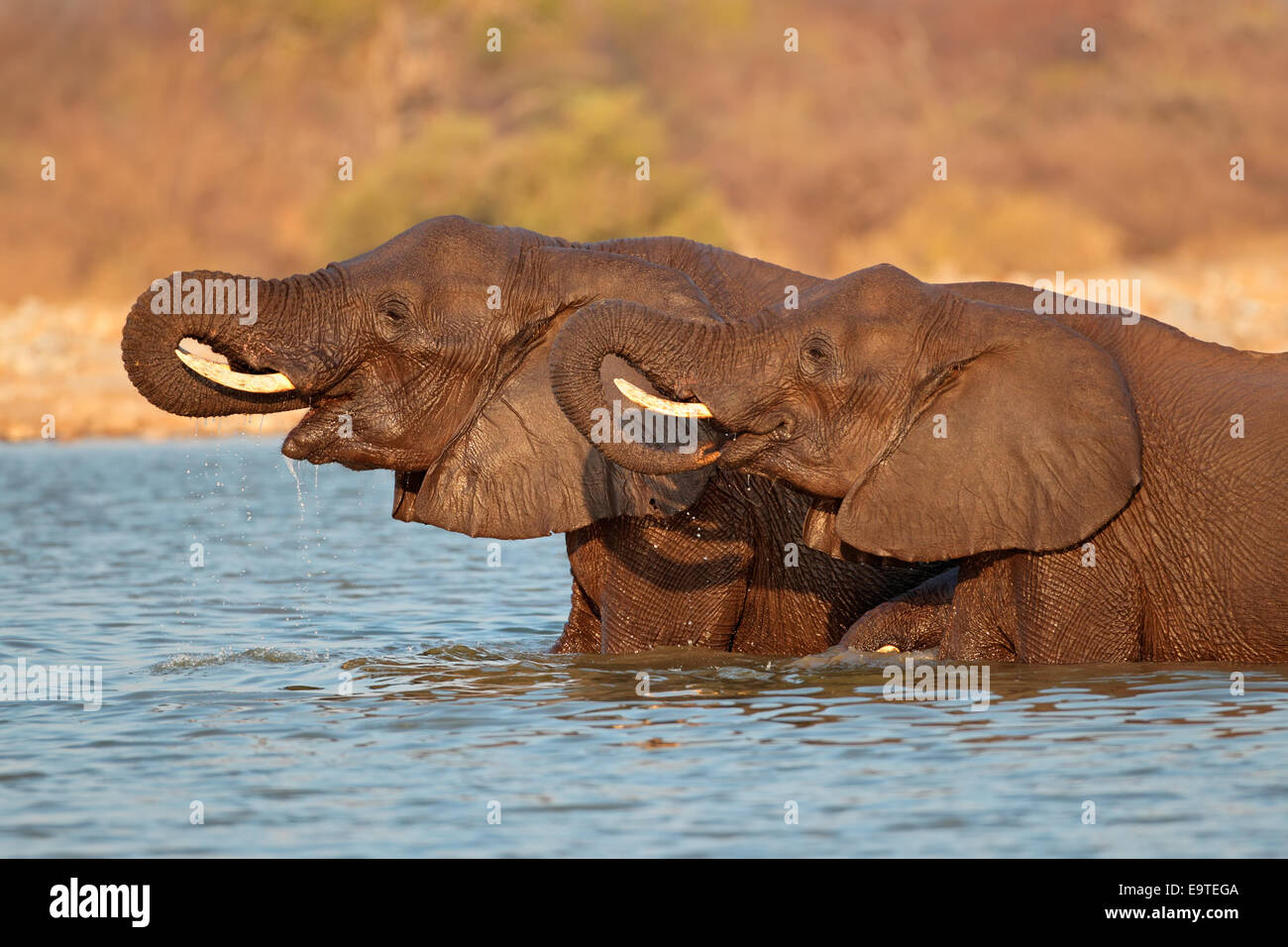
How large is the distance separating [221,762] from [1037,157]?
119 feet

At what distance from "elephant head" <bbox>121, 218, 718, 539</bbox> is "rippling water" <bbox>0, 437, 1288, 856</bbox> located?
80cm

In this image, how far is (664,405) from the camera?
772cm

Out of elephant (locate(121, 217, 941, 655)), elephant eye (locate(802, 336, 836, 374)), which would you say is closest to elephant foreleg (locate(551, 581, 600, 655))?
elephant (locate(121, 217, 941, 655))

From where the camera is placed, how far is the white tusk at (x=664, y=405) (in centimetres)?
768

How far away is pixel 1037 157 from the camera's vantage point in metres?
41.8

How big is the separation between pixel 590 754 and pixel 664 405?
1289mm

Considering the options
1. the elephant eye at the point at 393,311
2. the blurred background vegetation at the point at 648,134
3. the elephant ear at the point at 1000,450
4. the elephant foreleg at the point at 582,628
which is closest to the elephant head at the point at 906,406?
the elephant ear at the point at 1000,450

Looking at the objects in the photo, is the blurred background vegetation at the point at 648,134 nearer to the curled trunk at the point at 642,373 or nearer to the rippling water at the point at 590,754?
the rippling water at the point at 590,754

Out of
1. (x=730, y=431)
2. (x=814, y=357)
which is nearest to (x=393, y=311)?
(x=730, y=431)

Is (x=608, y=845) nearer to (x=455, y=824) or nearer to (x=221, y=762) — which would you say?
(x=455, y=824)

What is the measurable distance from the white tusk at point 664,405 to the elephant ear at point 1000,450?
0.63 m

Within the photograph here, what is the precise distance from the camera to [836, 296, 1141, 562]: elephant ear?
7645 mm
